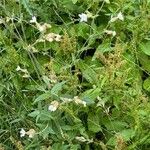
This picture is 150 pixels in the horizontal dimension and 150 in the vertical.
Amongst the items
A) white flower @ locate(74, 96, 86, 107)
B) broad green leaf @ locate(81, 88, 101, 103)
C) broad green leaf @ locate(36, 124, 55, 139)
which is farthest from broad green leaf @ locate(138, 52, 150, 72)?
broad green leaf @ locate(36, 124, 55, 139)

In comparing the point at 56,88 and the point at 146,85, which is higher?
the point at 56,88

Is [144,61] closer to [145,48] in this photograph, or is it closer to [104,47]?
[145,48]

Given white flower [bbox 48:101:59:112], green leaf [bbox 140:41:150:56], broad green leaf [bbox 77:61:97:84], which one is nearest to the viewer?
white flower [bbox 48:101:59:112]

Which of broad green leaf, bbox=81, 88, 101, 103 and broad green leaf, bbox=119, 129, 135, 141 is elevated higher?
broad green leaf, bbox=81, 88, 101, 103

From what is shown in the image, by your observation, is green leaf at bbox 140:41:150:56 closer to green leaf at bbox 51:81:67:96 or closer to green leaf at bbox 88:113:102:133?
green leaf at bbox 88:113:102:133

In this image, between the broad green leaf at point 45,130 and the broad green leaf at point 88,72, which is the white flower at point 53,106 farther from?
the broad green leaf at point 88,72

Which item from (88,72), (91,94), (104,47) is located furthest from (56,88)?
(104,47)

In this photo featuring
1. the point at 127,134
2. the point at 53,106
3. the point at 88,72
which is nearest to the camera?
the point at 53,106

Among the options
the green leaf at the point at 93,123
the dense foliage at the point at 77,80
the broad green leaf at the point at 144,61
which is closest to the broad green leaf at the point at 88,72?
the dense foliage at the point at 77,80
